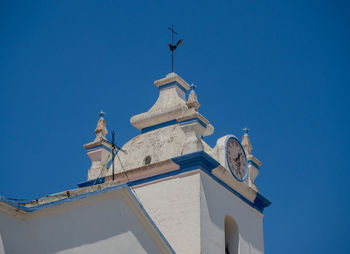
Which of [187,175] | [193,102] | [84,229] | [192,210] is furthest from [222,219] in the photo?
[84,229]

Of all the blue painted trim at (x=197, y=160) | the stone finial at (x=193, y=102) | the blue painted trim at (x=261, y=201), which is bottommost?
the blue painted trim at (x=197, y=160)

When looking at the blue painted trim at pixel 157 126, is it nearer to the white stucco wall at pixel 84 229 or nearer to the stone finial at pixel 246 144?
the stone finial at pixel 246 144

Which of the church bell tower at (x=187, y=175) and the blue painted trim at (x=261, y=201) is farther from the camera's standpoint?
the blue painted trim at (x=261, y=201)

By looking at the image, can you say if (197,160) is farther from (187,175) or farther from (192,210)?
(192,210)

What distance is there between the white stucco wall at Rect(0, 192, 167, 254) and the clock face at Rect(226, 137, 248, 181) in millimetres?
4228

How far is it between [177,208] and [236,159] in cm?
236

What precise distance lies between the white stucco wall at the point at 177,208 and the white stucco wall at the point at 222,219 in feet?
0.51

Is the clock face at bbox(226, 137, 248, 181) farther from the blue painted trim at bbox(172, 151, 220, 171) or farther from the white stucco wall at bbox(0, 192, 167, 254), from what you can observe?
the white stucco wall at bbox(0, 192, 167, 254)

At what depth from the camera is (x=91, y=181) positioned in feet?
62.2

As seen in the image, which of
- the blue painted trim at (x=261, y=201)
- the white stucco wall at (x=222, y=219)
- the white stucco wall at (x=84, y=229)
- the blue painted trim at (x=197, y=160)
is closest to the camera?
the white stucco wall at (x=84, y=229)

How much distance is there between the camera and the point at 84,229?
15000 millimetres

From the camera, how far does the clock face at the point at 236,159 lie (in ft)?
62.0

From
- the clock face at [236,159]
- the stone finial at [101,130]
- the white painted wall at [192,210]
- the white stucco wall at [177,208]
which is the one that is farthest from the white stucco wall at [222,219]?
the stone finial at [101,130]

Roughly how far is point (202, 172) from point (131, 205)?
289 centimetres
